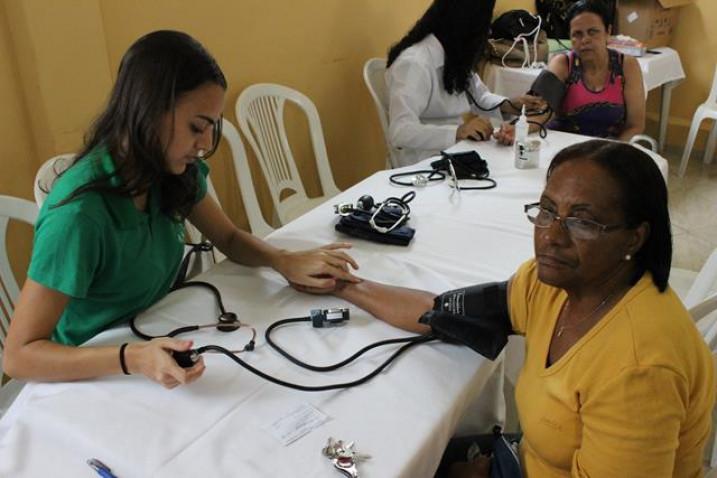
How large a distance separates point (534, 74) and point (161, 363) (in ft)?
10.2

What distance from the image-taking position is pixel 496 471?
1.08m

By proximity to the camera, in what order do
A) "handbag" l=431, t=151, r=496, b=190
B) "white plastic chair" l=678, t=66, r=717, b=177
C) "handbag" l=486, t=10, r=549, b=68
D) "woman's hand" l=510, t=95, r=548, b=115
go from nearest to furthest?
"handbag" l=431, t=151, r=496, b=190, "woman's hand" l=510, t=95, r=548, b=115, "handbag" l=486, t=10, r=549, b=68, "white plastic chair" l=678, t=66, r=717, b=177

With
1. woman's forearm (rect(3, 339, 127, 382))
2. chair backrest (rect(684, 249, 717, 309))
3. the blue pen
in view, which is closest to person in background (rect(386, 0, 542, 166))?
chair backrest (rect(684, 249, 717, 309))

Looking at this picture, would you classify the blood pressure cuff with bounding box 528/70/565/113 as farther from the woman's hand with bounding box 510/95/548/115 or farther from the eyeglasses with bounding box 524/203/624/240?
the eyeglasses with bounding box 524/203/624/240

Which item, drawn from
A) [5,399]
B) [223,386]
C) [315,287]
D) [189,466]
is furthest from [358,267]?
[5,399]

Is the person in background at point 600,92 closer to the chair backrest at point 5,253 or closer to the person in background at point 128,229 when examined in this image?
the person in background at point 128,229

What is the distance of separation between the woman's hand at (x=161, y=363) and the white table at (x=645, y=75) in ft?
9.90

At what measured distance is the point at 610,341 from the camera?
88 cm

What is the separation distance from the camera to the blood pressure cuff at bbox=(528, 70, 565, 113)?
2.72m

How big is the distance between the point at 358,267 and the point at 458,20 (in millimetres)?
1519

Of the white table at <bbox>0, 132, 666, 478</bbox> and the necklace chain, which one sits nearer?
the white table at <bbox>0, 132, 666, 478</bbox>

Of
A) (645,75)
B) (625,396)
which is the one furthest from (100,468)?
(645,75)

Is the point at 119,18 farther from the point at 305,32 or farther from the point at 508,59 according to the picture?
the point at 508,59

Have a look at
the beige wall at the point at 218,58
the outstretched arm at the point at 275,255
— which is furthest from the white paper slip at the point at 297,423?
the beige wall at the point at 218,58
